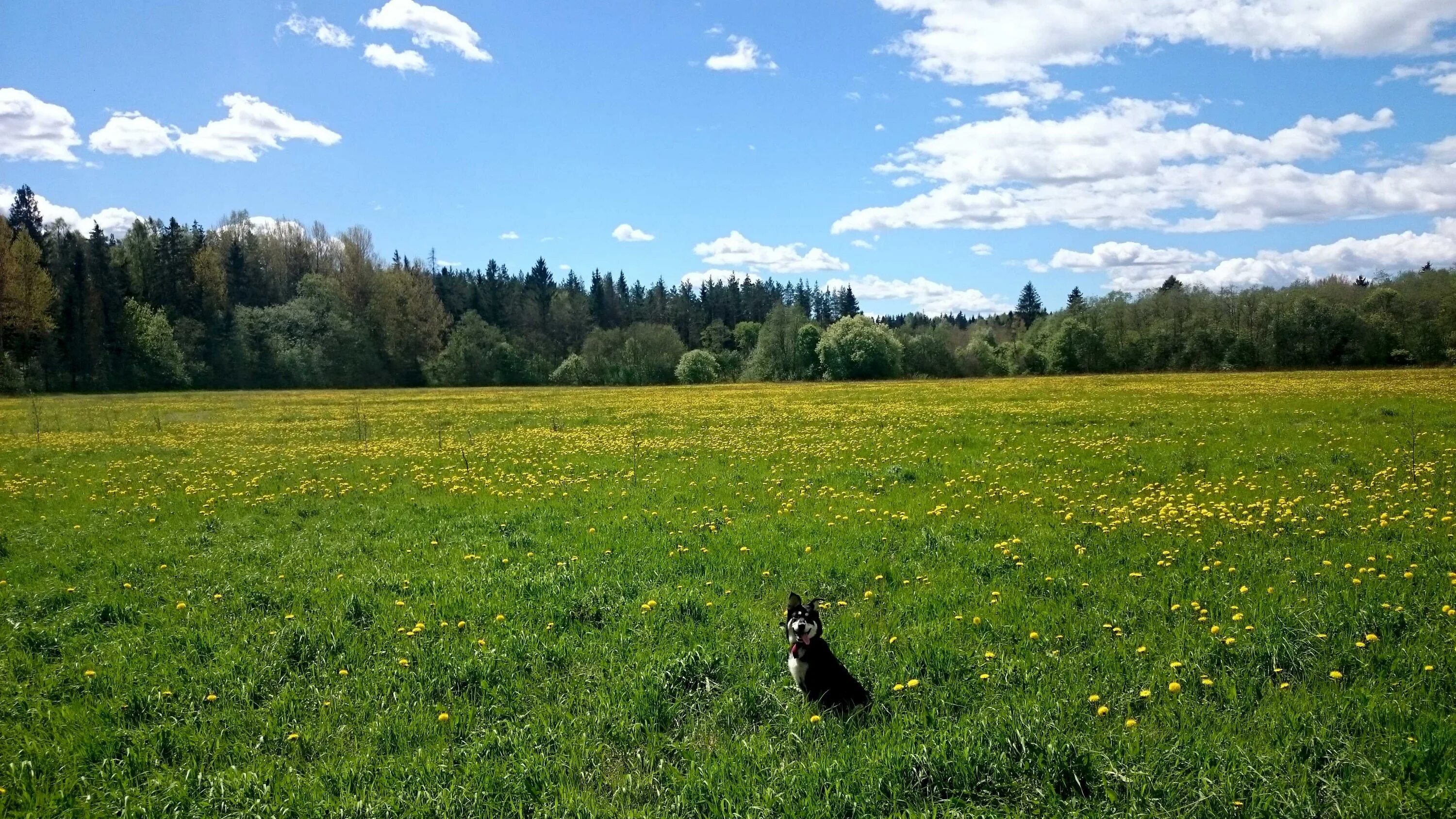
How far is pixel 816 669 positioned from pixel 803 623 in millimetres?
399

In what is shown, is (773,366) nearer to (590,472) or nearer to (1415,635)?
(590,472)

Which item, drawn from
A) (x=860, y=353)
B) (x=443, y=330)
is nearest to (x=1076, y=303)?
(x=860, y=353)

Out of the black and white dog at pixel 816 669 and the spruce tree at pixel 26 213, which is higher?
the spruce tree at pixel 26 213

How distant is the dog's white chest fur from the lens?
18.4 ft

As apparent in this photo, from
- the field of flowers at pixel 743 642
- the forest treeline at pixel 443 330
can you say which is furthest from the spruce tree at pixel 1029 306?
the field of flowers at pixel 743 642

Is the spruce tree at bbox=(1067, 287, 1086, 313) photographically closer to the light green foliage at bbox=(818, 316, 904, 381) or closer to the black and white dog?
the light green foliage at bbox=(818, 316, 904, 381)

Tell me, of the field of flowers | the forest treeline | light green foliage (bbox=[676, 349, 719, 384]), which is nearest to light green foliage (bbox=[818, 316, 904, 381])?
the forest treeline

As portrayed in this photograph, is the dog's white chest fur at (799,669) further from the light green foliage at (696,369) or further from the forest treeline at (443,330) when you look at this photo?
A: the light green foliage at (696,369)

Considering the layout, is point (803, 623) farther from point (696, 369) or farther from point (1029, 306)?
point (1029, 306)

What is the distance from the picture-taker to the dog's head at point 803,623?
5.49 m

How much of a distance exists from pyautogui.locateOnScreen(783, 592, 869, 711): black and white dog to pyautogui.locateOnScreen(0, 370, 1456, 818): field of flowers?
0.68ft

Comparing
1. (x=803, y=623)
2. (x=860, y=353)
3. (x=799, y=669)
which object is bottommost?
(x=799, y=669)

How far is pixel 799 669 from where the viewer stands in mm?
5629

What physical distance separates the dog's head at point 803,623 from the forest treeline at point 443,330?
85.4 metres
